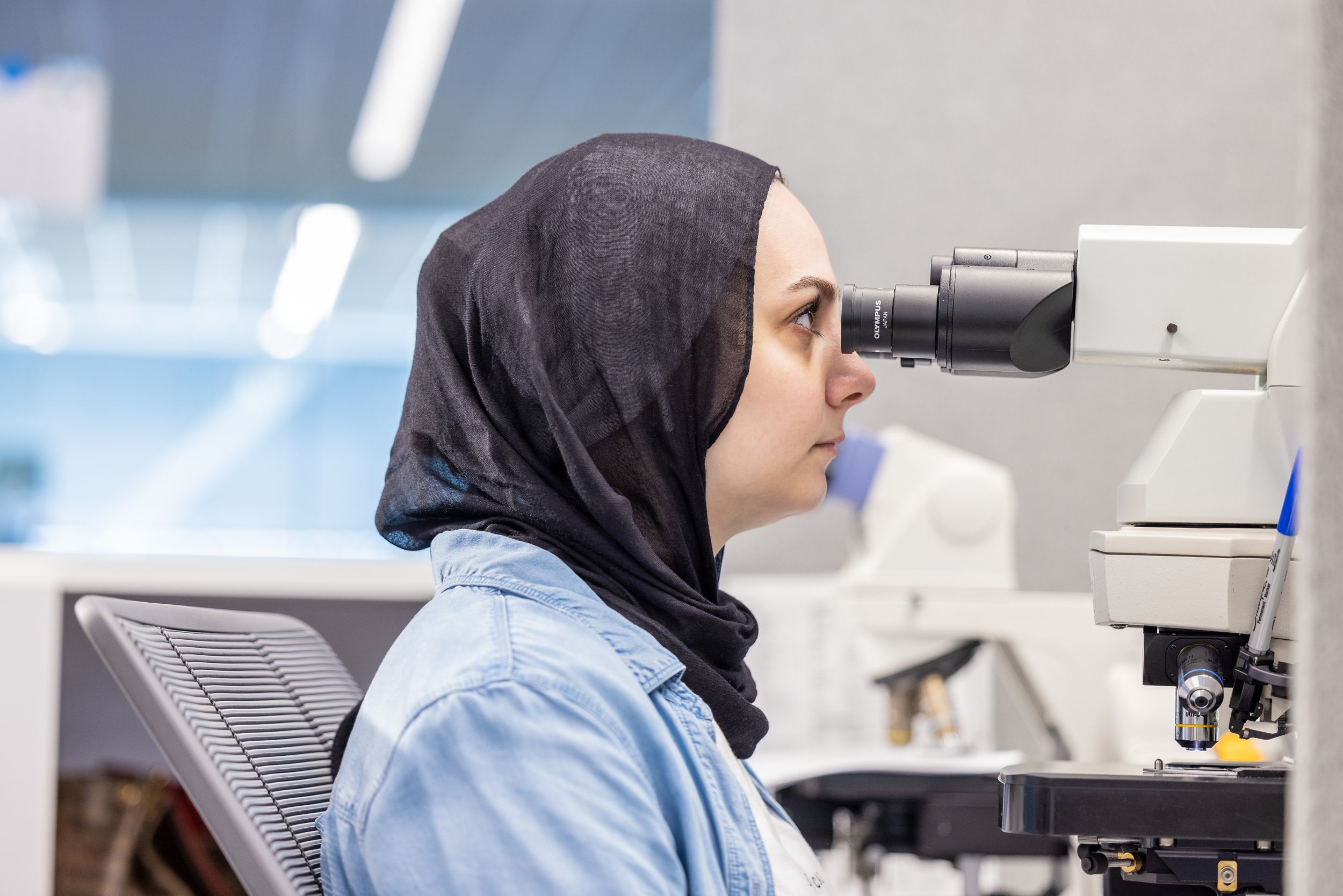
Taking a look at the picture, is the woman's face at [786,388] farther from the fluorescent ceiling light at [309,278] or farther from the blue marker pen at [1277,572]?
the fluorescent ceiling light at [309,278]

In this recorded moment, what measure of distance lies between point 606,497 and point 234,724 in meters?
0.30

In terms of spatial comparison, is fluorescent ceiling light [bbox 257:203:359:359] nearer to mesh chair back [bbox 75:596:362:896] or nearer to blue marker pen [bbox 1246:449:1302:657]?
mesh chair back [bbox 75:596:362:896]

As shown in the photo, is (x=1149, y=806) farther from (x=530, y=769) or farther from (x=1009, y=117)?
(x=1009, y=117)

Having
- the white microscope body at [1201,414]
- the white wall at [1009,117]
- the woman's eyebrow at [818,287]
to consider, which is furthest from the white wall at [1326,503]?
the white wall at [1009,117]

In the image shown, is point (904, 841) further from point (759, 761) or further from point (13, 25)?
point (13, 25)

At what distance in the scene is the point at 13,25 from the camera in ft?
13.2

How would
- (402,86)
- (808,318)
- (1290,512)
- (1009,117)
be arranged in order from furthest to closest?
1. (402,86)
2. (1009,117)
3. (808,318)
4. (1290,512)

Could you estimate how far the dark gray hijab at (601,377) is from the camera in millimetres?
844

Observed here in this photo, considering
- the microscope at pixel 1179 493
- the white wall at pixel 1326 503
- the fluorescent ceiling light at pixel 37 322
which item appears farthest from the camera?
the fluorescent ceiling light at pixel 37 322

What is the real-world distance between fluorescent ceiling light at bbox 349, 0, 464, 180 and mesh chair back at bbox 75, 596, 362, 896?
3.01m

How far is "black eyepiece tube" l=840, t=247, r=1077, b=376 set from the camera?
84 cm

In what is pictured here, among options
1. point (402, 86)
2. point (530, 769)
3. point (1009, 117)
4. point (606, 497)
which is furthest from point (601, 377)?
point (402, 86)

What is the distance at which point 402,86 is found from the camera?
14.4 ft

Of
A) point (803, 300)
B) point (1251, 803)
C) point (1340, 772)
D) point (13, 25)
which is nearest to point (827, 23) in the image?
point (803, 300)
